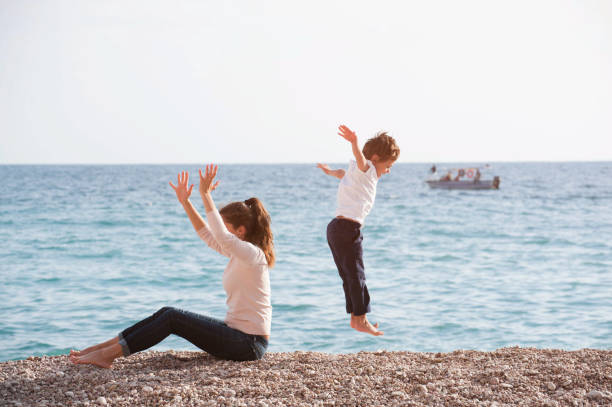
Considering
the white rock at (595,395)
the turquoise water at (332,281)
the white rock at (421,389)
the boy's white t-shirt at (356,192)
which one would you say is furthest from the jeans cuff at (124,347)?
the turquoise water at (332,281)

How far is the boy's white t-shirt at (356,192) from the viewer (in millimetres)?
5278

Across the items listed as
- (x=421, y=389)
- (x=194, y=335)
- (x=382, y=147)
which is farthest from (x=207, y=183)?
(x=421, y=389)

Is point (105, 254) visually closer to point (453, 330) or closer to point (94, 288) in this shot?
point (94, 288)

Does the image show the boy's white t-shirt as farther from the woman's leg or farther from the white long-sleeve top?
the woman's leg

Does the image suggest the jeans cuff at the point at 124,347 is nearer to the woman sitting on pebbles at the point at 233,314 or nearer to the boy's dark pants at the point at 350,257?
the woman sitting on pebbles at the point at 233,314

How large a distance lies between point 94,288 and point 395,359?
1034 centimetres

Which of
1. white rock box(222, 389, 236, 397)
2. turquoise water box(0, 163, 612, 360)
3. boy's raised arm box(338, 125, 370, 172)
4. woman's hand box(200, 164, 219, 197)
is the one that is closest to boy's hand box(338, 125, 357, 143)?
boy's raised arm box(338, 125, 370, 172)

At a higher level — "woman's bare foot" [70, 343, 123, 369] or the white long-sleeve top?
the white long-sleeve top

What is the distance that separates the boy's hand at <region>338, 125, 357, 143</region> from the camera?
505cm

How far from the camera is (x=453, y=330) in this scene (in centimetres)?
1101

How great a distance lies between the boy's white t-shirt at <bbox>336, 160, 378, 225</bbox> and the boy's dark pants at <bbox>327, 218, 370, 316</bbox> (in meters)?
0.08

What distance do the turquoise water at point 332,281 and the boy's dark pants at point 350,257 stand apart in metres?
4.79

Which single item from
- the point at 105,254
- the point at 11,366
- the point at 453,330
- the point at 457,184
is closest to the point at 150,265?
the point at 105,254

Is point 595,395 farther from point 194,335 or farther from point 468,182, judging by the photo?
point 468,182
